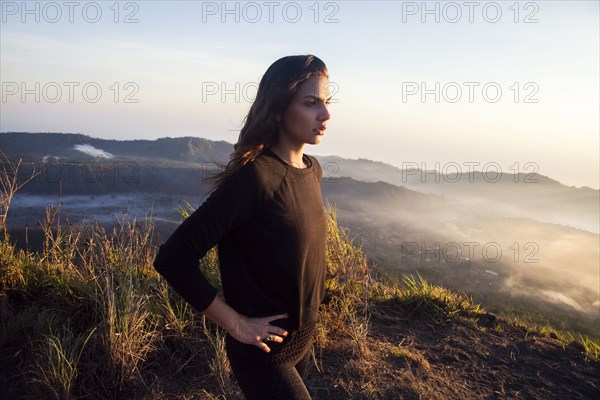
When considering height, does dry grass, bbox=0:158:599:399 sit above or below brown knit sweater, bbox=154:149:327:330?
below

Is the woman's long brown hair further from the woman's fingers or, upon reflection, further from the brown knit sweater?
the woman's fingers

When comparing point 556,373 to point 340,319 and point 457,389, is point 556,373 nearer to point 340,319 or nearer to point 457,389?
point 457,389

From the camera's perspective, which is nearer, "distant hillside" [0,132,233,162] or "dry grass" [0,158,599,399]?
"dry grass" [0,158,599,399]

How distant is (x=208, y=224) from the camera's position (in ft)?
4.34

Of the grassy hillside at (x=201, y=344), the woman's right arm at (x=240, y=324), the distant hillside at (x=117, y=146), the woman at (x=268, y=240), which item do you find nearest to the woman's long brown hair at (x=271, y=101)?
the woman at (x=268, y=240)

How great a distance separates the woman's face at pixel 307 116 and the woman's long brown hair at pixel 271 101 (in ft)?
0.07

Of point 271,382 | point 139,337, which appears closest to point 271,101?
point 271,382

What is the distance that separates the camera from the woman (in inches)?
53.2

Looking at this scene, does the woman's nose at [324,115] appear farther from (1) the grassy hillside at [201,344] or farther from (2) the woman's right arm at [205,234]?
(1) the grassy hillside at [201,344]

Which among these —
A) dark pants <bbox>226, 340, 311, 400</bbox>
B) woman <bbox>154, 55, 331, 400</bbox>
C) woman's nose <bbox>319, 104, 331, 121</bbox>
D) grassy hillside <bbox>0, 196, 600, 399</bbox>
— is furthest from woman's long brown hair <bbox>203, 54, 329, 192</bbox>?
grassy hillside <bbox>0, 196, 600, 399</bbox>

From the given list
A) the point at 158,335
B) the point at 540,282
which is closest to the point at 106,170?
the point at 540,282

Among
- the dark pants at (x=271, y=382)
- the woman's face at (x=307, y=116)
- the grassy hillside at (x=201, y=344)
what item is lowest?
the grassy hillside at (x=201, y=344)

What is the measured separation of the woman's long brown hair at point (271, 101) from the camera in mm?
1552

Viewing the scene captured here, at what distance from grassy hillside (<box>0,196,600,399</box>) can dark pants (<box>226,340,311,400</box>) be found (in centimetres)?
102
